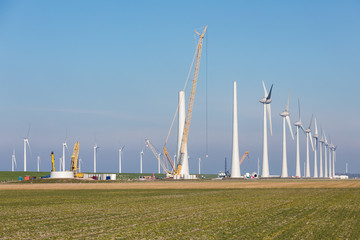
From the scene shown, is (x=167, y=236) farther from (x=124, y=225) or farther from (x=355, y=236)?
(x=355, y=236)

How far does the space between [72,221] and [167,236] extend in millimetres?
10925

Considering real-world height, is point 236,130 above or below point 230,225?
above

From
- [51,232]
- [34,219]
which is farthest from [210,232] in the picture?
[34,219]

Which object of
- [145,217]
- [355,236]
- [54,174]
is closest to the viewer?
[355,236]

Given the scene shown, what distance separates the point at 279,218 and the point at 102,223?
1247cm

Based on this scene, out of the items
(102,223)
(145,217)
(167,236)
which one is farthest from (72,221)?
(167,236)

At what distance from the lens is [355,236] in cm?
2925

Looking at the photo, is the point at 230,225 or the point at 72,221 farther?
the point at 72,221

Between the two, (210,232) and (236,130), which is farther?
(236,130)

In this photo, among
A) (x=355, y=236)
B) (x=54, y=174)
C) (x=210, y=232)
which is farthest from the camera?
(x=54, y=174)

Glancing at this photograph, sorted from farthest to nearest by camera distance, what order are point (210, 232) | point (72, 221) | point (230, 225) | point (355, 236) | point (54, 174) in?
point (54, 174), point (72, 221), point (230, 225), point (210, 232), point (355, 236)

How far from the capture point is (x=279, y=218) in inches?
1550

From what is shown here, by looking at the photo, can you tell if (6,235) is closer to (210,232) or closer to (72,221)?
(72,221)

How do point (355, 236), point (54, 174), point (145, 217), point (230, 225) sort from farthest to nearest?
point (54, 174) → point (145, 217) → point (230, 225) → point (355, 236)
